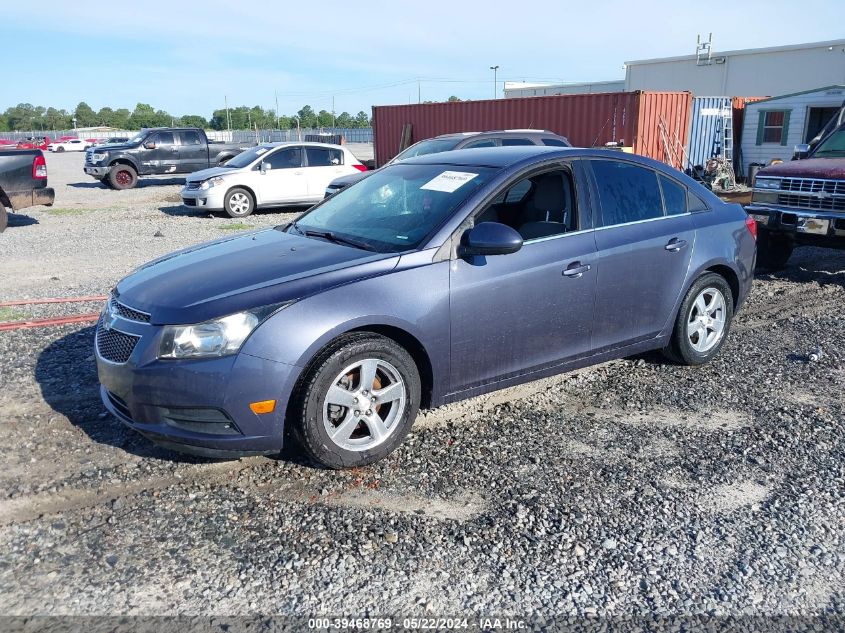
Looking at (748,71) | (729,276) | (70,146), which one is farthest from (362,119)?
(729,276)

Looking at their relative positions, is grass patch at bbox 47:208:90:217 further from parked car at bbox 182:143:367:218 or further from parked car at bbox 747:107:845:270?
parked car at bbox 747:107:845:270

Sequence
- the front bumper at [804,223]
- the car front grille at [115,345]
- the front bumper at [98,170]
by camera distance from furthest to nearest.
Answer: the front bumper at [98,170], the front bumper at [804,223], the car front grille at [115,345]

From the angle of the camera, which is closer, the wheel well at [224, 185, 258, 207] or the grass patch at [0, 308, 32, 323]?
the grass patch at [0, 308, 32, 323]

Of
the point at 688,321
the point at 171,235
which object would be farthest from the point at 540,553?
the point at 171,235

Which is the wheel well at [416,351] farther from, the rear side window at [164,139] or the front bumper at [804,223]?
the rear side window at [164,139]

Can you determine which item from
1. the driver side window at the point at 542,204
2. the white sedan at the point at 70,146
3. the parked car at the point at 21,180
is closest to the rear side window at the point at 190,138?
the parked car at the point at 21,180

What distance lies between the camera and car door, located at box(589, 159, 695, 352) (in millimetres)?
4727

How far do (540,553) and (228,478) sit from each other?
1675 mm

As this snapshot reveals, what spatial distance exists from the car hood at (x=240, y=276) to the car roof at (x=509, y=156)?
42.4 inches

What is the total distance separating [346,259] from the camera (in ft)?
13.1

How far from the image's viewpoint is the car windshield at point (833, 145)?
30.8 feet

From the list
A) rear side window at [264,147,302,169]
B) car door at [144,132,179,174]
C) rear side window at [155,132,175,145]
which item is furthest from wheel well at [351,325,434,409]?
rear side window at [155,132,175,145]

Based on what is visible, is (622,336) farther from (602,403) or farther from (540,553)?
(540,553)

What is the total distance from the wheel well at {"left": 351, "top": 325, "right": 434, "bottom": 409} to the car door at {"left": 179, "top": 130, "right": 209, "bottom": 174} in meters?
20.3
